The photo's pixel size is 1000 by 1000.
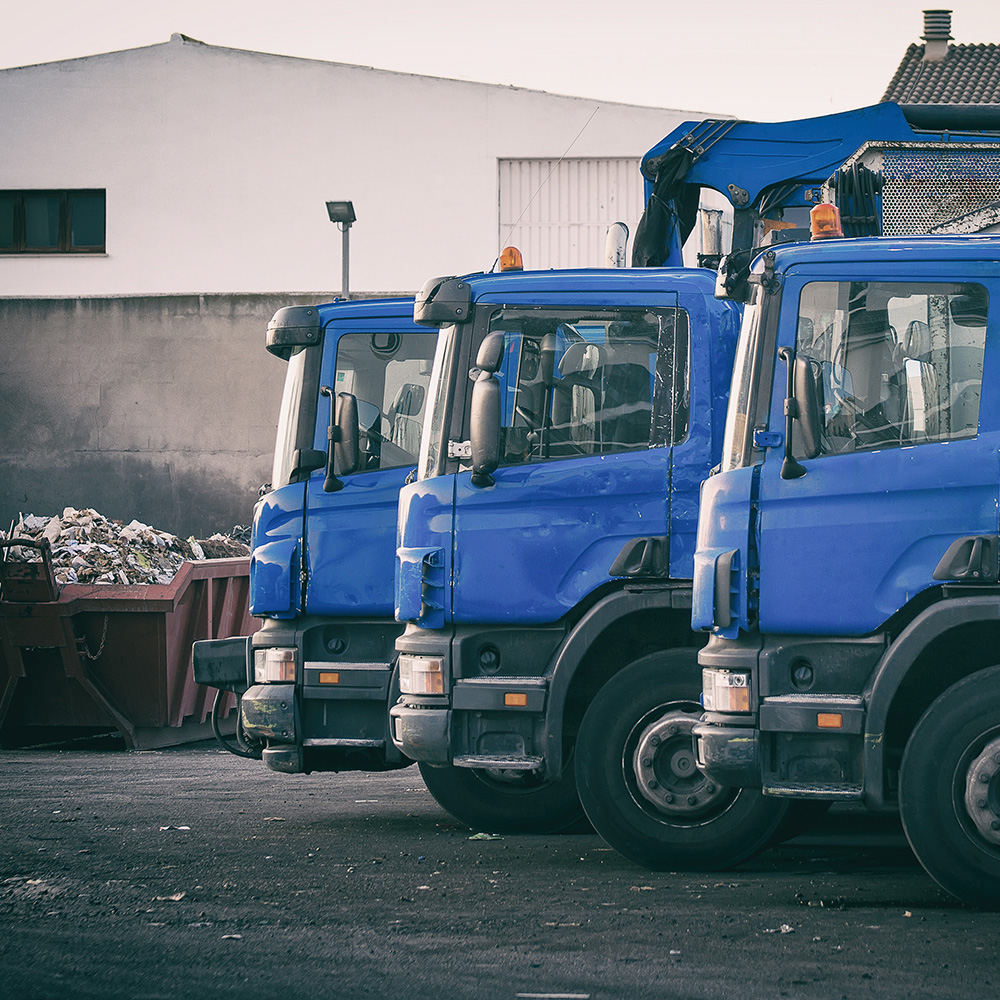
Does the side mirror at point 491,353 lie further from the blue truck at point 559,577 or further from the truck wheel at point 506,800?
the truck wheel at point 506,800

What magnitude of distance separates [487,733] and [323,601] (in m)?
1.54

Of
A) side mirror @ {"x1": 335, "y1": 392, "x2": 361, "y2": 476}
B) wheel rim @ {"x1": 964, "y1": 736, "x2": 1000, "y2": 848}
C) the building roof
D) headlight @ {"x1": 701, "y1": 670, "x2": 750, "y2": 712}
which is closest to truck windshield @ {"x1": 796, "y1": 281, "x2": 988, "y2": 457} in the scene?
headlight @ {"x1": 701, "y1": 670, "x2": 750, "y2": 712}

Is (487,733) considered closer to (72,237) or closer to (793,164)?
(793,164)

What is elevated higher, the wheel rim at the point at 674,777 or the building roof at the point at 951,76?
the building roof at the point at 951,76

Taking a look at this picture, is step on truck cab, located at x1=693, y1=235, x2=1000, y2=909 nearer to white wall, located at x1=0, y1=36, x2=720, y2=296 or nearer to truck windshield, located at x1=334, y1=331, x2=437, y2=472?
truck windshield, located at x1=334, y1=331, x2=437, y2=472

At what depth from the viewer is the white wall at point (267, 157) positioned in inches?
A: 1000

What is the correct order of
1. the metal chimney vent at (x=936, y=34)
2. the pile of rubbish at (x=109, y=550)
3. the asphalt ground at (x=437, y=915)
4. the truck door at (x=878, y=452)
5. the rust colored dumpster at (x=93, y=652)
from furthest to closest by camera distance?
1. the metal chimney vent at (x=936, y=34)
2. the pile of rubbish at (x=109, y=550)
3. the rust colored dumpster at (x=93, y=652)
4. the truck door at (x=878, y=452)
5. the asphalt ground at (x=437, y=915)

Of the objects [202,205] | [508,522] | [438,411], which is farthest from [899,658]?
[202,205]

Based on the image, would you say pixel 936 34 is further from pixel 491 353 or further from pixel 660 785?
pixel 660 785

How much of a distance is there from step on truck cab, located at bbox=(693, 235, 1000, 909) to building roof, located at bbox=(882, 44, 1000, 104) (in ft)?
108

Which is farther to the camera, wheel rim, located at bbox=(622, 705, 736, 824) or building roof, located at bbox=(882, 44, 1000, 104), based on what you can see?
building roof, located at bbox=(882, 44, 1000, 104)

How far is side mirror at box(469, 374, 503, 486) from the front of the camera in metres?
7.50

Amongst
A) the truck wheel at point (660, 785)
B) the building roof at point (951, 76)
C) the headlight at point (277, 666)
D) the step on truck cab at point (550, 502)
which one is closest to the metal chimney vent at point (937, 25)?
the building roof at point (951, 76)

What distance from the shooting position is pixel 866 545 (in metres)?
6.43
